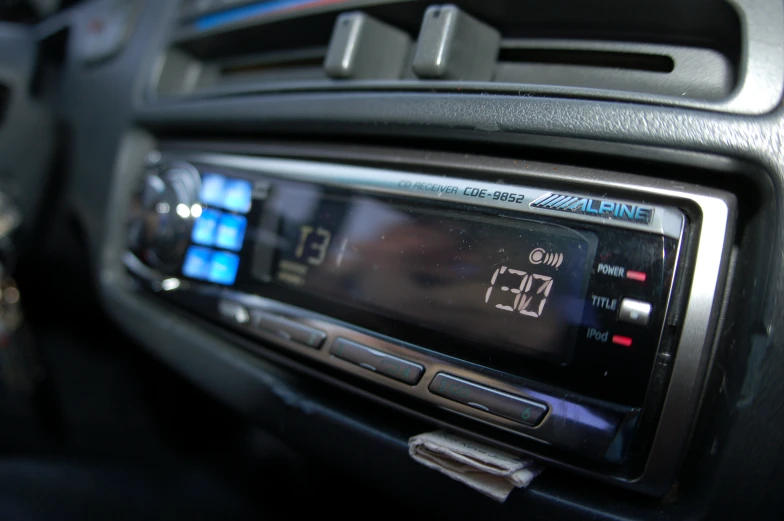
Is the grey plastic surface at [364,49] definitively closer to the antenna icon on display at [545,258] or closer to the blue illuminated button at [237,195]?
the blue illuminated button at [237,195]

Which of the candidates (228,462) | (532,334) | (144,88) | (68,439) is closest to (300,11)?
(144,88)

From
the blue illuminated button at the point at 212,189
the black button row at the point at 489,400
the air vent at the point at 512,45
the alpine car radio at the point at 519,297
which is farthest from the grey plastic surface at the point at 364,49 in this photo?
the black button row at the point at 489,400

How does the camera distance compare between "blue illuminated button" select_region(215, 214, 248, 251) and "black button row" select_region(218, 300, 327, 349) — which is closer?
"black button row" select_region(218, 300, 327, 349)

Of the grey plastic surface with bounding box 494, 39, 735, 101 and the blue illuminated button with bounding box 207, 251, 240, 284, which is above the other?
the grey plastic surface with bounding box 494, 39, 735, 101

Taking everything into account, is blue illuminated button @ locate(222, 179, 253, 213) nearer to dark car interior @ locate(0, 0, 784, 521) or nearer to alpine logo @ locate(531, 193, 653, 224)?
dark car interior @ locate(0, 0, 784, 521)

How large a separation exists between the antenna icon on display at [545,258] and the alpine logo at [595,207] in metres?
0.03

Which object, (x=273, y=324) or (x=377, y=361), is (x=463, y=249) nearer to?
(x=377, y=361)

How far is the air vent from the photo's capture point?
0.45 metres

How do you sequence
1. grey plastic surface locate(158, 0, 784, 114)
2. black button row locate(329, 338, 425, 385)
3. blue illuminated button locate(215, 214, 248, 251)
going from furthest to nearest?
blue illuminated button locate(215, 214, 248, 251) < black button row locate(329, 338, 425, 385) < grey plastic surface locate(158, 0, 784, 114)

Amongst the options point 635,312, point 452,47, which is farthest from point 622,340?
point 452,47

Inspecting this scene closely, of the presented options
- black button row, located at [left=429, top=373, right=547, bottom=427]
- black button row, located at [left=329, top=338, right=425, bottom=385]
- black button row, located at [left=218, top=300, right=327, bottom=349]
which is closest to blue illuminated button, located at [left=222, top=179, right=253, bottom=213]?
black button row, located at [left=218, top=300, right=327, bottom=349]

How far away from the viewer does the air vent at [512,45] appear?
45 cm

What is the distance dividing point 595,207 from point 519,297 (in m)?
0.09

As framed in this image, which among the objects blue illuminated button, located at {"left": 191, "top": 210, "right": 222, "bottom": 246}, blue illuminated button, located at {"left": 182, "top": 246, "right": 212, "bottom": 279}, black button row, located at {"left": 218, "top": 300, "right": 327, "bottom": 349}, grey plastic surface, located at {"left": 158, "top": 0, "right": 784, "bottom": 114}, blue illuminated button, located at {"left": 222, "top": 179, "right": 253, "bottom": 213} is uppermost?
grey plastic surface, located at {"left": 158, "top": 0, "right": 784, "bottom": 114}
